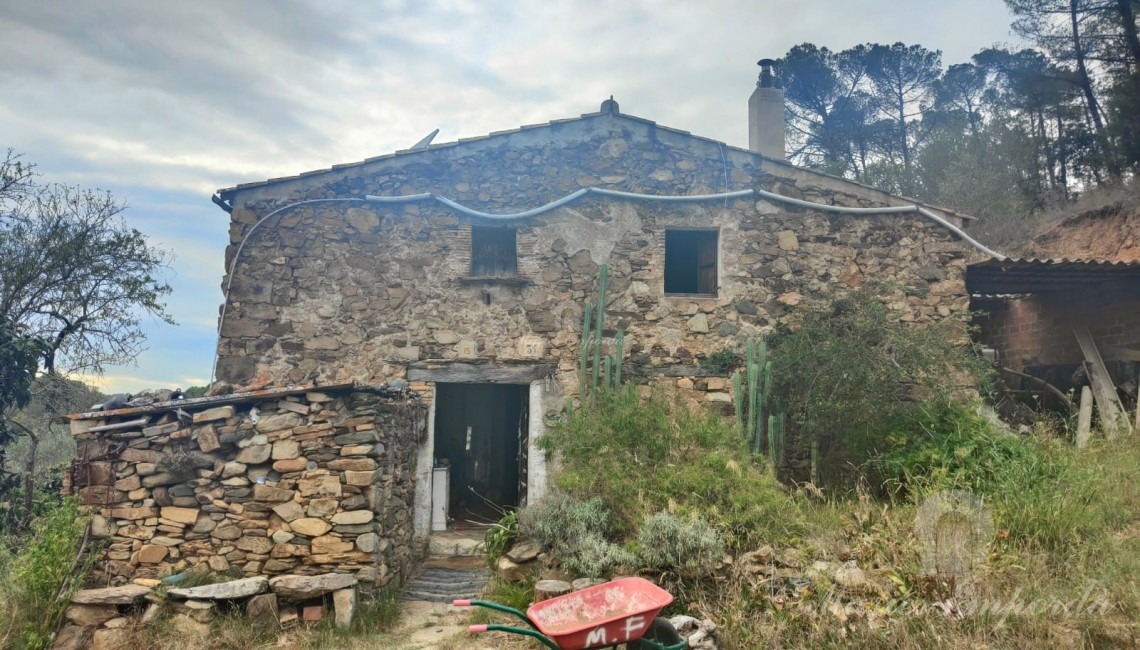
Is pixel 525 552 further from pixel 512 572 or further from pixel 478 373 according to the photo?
pixel 478 373

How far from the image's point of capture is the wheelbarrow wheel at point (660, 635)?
3.88 meters

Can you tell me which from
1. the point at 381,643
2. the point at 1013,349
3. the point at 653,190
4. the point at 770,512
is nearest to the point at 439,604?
the point at 381,643

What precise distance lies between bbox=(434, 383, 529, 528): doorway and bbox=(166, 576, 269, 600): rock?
488cm

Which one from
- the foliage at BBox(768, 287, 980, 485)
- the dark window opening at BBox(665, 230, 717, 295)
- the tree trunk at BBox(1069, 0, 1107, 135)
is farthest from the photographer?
the tree trunk at BBox(1069, 0, 1107, 135)

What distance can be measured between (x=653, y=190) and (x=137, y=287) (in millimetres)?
7982

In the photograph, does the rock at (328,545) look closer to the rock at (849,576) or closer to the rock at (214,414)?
the rock at (214,414)

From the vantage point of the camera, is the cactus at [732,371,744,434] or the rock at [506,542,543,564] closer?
the rock at [506,542,543,564]

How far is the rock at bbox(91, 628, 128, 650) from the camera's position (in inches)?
197

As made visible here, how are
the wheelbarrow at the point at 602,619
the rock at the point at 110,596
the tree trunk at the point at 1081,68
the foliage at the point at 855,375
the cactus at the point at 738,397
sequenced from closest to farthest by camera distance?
the wheelbarrow at the point at 602,619
the rock at the point at 110,596
the foliage at the point at 855,375
the cactus at the point at 738,397
the tree trunk at the point at 1081,68

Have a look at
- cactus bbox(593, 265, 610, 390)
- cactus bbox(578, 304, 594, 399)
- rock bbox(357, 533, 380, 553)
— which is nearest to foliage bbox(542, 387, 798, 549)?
cactus bbox(578, 304, 594, 399)

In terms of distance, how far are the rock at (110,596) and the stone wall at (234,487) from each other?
0.31 meters

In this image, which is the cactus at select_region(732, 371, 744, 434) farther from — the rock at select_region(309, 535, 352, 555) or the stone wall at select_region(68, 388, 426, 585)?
the rock at select_region(309, 535, 352, 555)

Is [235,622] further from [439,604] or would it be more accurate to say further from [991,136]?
[991,136]

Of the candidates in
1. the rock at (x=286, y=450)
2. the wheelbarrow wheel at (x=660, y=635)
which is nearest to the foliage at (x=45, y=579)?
the rock at (x=286, y=450)
